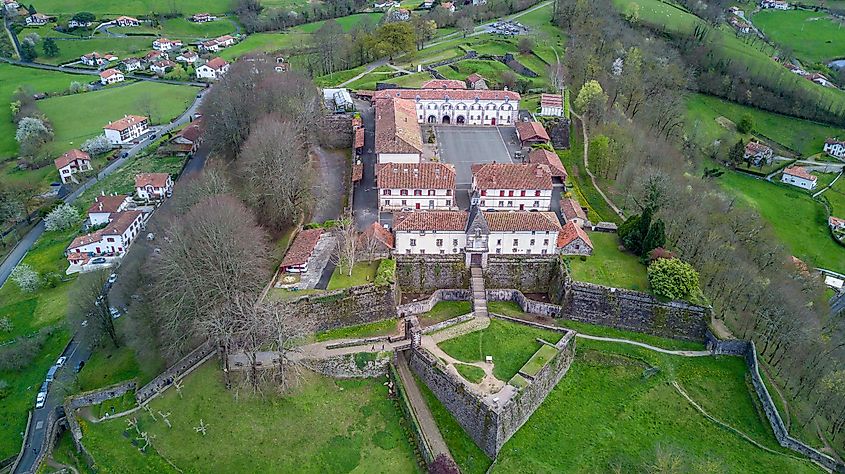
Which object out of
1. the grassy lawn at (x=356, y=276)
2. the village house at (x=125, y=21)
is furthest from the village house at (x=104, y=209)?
the village house at (x=125, y=21)

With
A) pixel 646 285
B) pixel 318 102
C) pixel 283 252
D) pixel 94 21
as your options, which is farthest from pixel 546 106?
pixel 94 21

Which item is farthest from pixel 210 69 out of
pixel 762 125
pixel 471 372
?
pixel 762 125

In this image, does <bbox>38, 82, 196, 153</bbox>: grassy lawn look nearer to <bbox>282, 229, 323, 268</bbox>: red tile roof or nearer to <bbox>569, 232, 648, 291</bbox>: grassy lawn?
<bbox>282, 229, 323, 268</bbox>: red tile roof

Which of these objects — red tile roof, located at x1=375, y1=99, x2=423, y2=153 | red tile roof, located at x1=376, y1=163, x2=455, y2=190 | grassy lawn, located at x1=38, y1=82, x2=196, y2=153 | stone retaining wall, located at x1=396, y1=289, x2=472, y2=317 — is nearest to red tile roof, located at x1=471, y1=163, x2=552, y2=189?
red tile roof, located at x1=376, y1=163, x2=455, y2=190

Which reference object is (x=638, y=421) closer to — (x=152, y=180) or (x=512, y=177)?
(x=512, y=177)

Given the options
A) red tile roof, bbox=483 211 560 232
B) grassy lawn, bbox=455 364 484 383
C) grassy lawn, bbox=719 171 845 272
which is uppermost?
red tile roof, bbox=483 211 560 232

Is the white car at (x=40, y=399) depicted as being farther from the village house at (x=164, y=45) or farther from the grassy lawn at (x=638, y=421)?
the village house at (x=164, y=45)

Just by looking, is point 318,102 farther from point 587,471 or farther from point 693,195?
point 587,471
